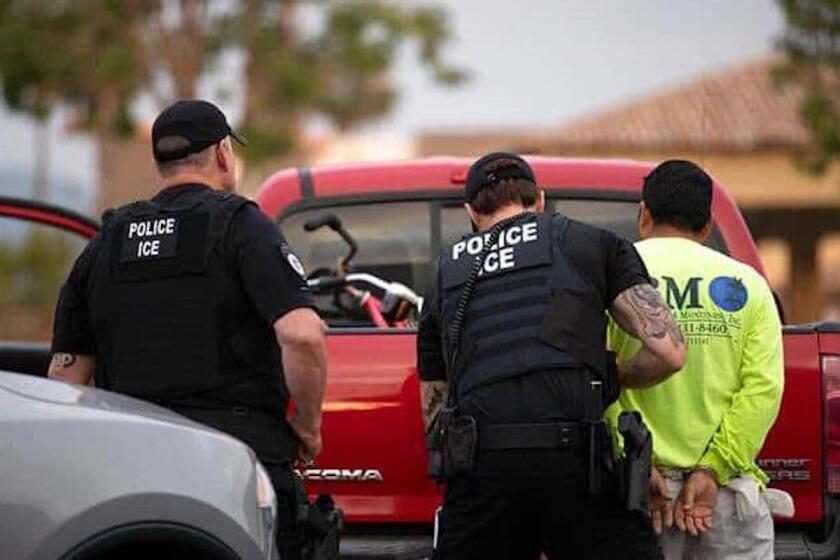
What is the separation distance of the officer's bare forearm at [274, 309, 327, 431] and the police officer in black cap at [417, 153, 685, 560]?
0.36 metres

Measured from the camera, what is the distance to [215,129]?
560 cm

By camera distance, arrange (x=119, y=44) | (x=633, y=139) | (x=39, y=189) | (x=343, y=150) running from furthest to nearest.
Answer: (x=343, y=150), (x=39, y=189), (x=633, y=139), (x=119, y=44)

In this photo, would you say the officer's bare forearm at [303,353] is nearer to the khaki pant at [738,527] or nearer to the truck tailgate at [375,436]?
the truck tailgate at [375,436]

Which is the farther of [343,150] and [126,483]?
[343,150]

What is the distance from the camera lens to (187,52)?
32.5 metres

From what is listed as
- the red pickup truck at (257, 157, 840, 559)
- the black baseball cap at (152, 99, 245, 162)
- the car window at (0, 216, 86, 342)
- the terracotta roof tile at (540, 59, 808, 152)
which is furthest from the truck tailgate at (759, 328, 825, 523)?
the car window at (0, 216, 86, 342)

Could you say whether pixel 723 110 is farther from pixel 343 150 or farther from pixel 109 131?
pixel 343 150

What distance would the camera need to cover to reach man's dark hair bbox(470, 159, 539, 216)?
5672 millimetres

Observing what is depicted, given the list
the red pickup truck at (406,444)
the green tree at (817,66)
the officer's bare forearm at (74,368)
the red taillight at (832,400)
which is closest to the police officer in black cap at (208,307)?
the officer's bare forearm at (74,368)

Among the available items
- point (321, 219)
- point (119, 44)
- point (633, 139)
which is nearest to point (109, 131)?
point (119, 44)

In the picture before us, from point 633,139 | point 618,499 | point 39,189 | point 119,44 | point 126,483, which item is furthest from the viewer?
point 39,189

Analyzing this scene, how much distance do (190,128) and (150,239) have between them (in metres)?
0.31

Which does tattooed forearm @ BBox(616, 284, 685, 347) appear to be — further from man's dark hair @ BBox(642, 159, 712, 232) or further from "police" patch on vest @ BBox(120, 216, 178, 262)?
"police" patch on vest @ BBox(120, 216, 178, 262)

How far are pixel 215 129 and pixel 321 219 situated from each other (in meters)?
1.64
